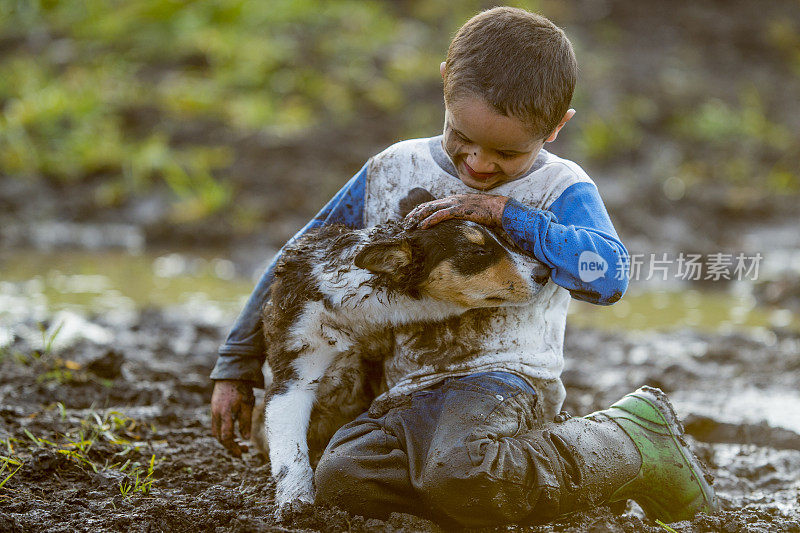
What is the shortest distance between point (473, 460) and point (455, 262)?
0.62 metres

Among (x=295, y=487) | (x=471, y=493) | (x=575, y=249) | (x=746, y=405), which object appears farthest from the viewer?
(x=746, y=405)

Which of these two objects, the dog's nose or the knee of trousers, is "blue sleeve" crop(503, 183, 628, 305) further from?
the knee of trousers

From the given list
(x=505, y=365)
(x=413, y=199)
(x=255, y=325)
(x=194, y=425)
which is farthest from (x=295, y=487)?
(x=194, y=425)

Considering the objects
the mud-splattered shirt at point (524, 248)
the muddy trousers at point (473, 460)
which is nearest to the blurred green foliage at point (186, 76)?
the mud-splattered shirt at point (524, 248)

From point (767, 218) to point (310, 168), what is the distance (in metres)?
5.18

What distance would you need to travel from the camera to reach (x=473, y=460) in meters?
2.77

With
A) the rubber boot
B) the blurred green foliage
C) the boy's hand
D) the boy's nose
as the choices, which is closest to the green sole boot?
the rubber boot

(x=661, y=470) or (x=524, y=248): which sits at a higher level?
(x=524, y=248)

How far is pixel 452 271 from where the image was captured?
284cm

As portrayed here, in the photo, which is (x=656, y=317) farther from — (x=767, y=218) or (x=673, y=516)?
(x=673, y=516)

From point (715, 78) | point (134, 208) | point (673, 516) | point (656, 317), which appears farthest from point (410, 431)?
point (715, 78)

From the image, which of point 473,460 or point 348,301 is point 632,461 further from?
point 348,301

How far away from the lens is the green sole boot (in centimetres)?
310

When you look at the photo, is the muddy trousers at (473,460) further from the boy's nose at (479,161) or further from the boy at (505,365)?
the boy's nose at (479,161)
